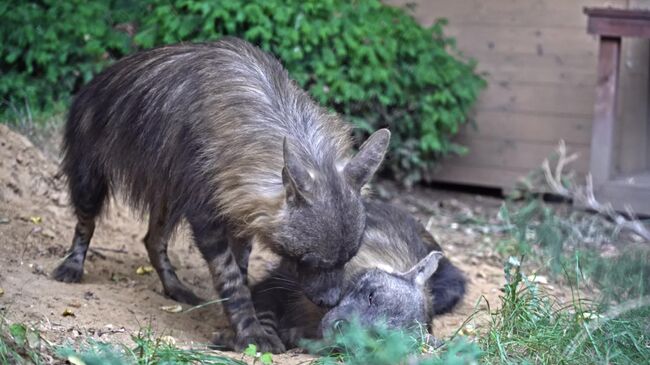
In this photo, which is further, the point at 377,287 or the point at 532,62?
the point at 532,62

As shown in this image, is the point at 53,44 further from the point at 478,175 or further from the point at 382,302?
the point at 382,302

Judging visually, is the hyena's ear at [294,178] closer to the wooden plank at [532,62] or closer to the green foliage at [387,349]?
the green foliage at [387,349]

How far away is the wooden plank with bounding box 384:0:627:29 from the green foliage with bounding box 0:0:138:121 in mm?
2748

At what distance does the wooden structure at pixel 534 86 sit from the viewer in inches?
344

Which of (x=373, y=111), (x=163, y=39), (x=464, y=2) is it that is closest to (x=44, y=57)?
(x=163, y=39)

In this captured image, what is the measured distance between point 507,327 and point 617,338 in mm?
475

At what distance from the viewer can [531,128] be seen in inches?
359

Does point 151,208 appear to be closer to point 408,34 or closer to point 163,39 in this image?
point 163,39

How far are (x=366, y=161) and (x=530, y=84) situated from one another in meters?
4.68

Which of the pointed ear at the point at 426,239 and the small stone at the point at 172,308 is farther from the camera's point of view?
the pointed ear at the point at 426,239

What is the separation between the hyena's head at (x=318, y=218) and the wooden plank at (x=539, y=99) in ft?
15.6

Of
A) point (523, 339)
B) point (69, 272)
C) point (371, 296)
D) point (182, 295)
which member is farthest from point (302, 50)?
point (523, 339)

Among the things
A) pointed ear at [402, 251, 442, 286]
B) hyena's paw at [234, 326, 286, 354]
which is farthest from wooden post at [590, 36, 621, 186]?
hyena's paw at [234, 326, 286, 354]

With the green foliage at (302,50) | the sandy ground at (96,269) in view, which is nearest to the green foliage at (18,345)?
the sandy ground at (96,269)
